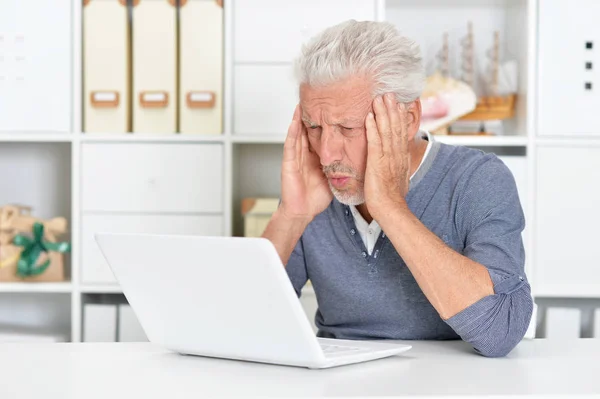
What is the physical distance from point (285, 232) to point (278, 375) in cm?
56

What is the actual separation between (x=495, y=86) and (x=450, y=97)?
184mm

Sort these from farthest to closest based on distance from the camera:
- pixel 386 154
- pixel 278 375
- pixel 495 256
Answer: pixel 386 154, pixel 495 256, pixel 278 375

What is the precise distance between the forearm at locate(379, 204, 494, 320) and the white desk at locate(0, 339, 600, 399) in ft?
0.24

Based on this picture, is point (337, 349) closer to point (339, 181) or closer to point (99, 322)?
point (339, 181)

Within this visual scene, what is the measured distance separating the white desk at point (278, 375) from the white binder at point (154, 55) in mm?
1174

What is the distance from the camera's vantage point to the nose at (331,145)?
54.1 inches

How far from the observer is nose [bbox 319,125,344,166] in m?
1.38

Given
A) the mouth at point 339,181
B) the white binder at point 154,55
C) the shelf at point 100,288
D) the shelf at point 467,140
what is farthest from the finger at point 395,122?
the shelf at point 100,288

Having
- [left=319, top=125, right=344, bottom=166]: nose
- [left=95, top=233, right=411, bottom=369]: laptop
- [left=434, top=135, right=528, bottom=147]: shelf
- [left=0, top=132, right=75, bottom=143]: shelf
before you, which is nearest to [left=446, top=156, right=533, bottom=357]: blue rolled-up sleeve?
[left=95, top=233, right=411, bottom=369]: laptop

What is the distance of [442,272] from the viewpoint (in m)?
1.16

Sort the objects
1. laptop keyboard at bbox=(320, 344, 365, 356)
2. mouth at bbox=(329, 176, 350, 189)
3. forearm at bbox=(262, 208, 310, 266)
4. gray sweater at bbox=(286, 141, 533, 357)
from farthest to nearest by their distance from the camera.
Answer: forearm at bbox=(262, 208, 310, 266) → mouth at bbox=(329, 176, 350, 189) → gray sweater at bbox=(286, 141, 533, 357) → laptop keyboard at bbox=(320, 344, 365, 356)

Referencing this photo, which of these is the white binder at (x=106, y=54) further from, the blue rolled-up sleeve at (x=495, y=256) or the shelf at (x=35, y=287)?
the blue rolled-up sleeve at (x=495, y=256)

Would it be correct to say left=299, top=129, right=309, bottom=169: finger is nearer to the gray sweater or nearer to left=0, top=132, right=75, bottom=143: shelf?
the gray sweater

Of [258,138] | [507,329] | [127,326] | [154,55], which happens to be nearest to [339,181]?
[507,329]
